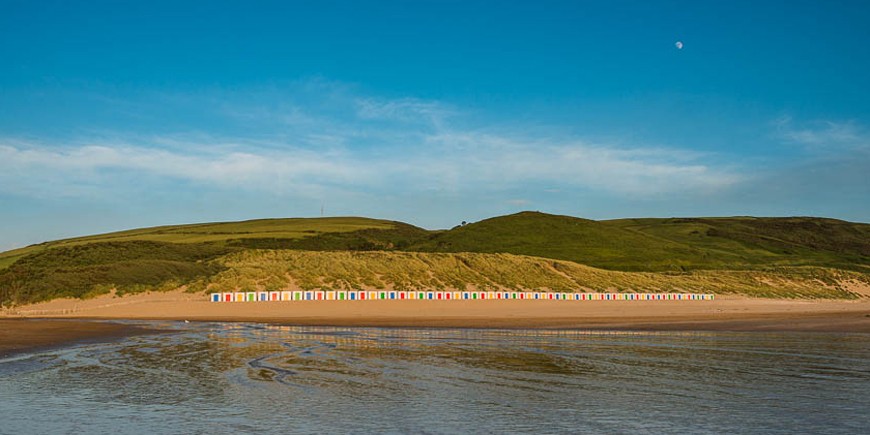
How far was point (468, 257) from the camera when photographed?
76750 mm

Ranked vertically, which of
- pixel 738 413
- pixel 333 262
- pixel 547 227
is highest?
pixel 547 227

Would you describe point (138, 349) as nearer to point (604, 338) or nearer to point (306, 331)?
point (306, 331)

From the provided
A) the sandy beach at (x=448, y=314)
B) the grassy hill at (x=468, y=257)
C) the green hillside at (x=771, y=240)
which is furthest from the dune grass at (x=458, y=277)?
the green hillside at (x=771, y=240)

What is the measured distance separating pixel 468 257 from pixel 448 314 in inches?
1166

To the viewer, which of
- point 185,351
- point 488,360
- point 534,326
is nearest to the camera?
point 488,360

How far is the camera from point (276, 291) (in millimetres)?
54250

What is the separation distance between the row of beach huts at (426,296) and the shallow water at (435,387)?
79.4 ft

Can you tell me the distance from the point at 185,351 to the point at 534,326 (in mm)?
19465

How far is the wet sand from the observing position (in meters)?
25.7

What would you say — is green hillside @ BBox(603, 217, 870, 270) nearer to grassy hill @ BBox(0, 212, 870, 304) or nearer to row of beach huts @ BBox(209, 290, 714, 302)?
grassy hill @ BBox(0, 212, 870, 304)

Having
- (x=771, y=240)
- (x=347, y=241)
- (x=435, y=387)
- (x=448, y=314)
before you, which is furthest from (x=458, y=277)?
(x=771, y=240)

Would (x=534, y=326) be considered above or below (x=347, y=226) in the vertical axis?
below

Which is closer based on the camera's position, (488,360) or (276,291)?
(488,360)

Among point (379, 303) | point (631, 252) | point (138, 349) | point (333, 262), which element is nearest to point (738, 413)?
point (138, 349)
